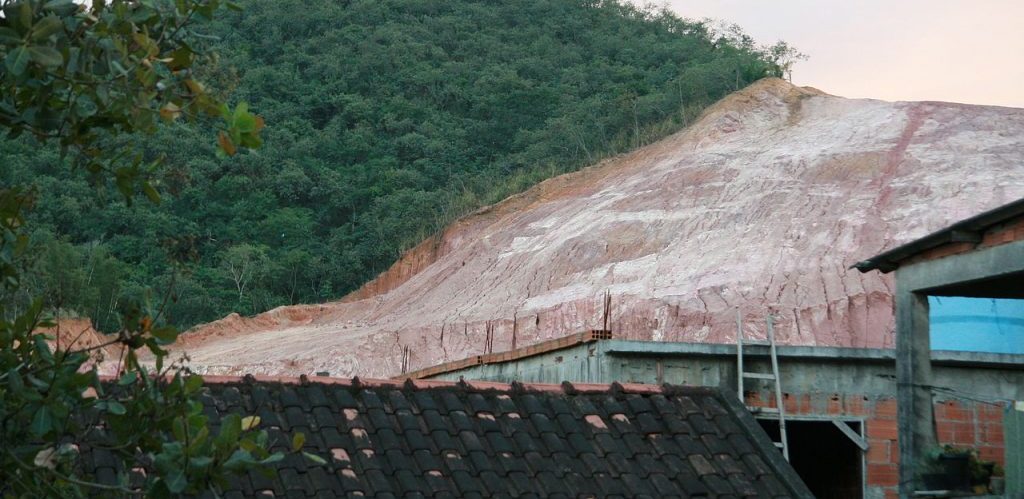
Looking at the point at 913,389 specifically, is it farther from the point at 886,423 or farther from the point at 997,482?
the point at 886,423

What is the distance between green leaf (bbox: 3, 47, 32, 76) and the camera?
13.3 ft

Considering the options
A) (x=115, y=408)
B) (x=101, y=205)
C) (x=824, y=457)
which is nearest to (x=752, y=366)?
(x=824, y=457)

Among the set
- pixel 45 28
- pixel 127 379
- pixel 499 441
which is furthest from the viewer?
pixel 499 441

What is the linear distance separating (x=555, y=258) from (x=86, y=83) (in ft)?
108

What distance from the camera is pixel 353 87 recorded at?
208ft

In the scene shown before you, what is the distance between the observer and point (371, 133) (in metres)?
59.2

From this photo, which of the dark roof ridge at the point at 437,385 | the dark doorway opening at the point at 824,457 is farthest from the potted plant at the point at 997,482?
the dark doorway opening at the point at 824,457

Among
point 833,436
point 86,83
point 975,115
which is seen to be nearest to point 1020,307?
point 833,436

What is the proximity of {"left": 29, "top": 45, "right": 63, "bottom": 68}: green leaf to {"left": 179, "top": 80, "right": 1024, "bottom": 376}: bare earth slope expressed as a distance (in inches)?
993

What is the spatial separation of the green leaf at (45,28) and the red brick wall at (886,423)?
40.2 ft

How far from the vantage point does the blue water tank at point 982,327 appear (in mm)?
18250

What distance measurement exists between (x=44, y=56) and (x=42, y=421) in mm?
1176

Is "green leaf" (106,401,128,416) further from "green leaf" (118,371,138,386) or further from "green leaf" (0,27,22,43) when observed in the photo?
"green leaf" (0,27,22,43)

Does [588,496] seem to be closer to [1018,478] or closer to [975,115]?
[1018,478]
